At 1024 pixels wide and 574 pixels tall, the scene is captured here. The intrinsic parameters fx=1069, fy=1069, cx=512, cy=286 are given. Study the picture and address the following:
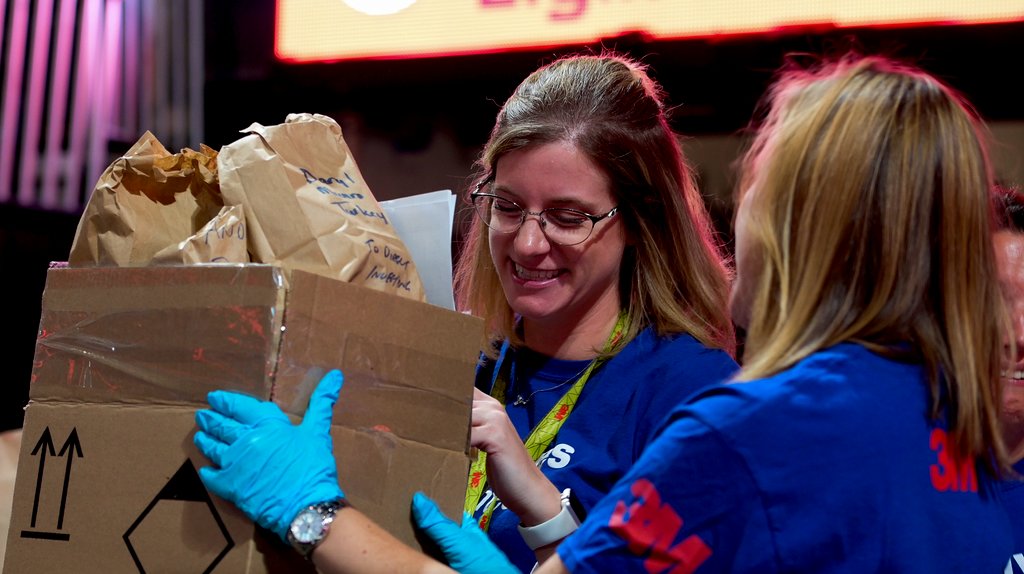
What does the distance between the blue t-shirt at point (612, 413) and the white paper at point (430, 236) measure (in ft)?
1.05

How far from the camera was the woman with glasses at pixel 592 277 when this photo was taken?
158 cm

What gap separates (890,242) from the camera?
107cm

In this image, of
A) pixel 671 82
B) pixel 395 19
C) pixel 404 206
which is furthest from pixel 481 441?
pixel 395 19

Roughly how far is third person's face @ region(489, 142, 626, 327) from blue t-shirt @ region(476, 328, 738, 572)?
0.12m

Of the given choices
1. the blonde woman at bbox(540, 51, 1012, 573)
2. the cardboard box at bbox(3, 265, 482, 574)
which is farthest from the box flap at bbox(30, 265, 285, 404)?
the blonde woman at bbox(540, 51, 1012, 573)

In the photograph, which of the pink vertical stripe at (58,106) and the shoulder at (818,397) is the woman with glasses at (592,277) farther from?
the pink vertical stripe at (58,106)

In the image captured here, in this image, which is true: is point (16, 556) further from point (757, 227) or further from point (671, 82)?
point (671, 82)

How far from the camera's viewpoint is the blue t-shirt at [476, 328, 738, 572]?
1.54 m

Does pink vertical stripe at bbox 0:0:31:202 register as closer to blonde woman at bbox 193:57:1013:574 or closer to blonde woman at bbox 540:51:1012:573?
blonde woman at bbox 193:57:1013:574

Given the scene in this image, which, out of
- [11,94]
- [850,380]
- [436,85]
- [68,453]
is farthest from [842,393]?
[11,94]

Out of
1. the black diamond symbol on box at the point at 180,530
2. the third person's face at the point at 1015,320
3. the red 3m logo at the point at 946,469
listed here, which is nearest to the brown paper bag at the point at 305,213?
the black diamond symbol on box at the point at 180,530

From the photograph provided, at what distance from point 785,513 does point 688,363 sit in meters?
0.62

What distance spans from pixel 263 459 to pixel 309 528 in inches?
3.4

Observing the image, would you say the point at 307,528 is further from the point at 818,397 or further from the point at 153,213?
the point at 818,397
